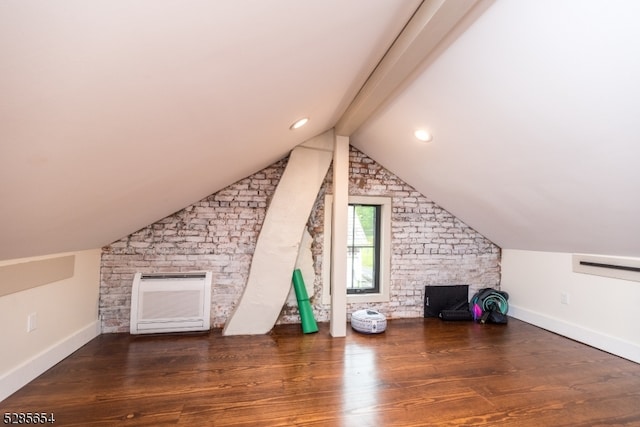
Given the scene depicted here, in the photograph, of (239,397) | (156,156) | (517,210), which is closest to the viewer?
(156,156)

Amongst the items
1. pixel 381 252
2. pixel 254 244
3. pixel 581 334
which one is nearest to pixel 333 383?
pixel 254 244

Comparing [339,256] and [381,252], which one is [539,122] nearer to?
[339,256]

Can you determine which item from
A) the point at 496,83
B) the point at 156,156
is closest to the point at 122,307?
the point at 156,156

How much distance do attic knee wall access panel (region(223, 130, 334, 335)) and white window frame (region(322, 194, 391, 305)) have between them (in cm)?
38

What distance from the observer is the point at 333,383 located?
2240mm

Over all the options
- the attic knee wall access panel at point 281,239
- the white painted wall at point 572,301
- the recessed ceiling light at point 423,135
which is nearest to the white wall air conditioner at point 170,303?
the attic knee wall access panel at point 281,239

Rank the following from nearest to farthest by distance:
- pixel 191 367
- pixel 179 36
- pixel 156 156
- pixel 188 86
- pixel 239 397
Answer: pixel 179 36, pixel 188 86, pixel 156 156, pixel 239 397, pixel 191 367

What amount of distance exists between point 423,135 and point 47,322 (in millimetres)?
3438

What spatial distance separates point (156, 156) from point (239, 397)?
5.36 ft

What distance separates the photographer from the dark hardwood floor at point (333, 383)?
1.87m

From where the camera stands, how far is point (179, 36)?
3.26 ft

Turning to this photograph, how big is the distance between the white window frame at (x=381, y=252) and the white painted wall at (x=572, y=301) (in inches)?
66.9

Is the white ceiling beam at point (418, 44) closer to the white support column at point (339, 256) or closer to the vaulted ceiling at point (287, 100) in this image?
the vaulted ceiling at point (287, 100)

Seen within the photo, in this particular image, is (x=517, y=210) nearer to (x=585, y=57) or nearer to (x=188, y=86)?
(x=585, y=57)
